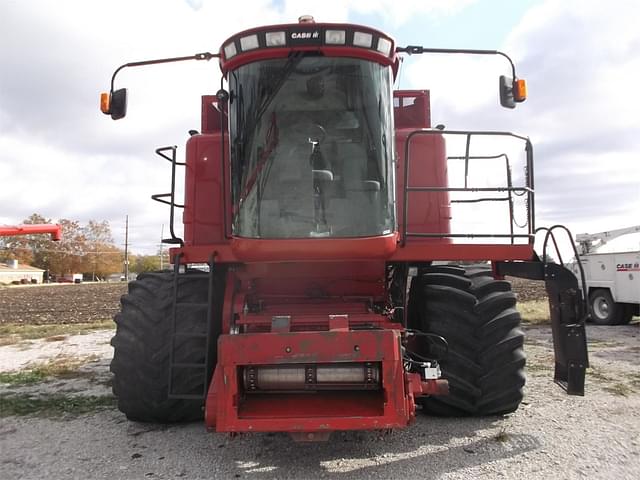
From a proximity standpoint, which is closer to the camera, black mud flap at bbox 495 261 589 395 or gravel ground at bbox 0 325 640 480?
gravel ground at bbox 0 325 640 480

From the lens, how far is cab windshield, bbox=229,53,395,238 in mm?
4188

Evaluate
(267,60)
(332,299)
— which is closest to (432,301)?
(332,299)

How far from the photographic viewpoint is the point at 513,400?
4801 mm

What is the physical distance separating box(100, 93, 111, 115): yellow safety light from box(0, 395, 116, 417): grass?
3251 mm

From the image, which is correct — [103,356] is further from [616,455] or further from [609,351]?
[609,351]

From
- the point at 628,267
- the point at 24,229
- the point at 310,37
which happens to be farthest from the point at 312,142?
the point at 24,229

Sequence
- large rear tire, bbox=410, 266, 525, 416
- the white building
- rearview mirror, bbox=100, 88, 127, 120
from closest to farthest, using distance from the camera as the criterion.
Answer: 1. large rear tire, bbox=410, 266, 525, 416
2. rearview mirror, bbox=100, 88, 127, 120
3. the white building

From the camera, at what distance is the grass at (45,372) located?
7327 millimetres

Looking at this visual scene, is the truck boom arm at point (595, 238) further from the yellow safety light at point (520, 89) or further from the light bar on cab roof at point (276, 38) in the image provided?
the light bar on cab roof at point (276, 38)

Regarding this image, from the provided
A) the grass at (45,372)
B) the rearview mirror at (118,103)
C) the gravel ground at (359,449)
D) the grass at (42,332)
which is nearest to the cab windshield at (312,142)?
the rearview mirror at (118,103)

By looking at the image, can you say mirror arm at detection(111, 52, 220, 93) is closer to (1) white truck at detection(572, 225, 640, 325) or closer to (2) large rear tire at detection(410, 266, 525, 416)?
(2) large rear tire at detection(410, 266, 525, 416)

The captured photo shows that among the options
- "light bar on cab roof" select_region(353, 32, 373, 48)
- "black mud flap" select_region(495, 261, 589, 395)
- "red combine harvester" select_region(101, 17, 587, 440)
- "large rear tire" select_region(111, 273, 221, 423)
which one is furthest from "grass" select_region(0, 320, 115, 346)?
"black mud flap" select_region(495, 261, 589, 395)

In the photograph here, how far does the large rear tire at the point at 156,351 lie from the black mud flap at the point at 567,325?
3.11 meters

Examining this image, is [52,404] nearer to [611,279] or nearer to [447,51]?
[447,51]
